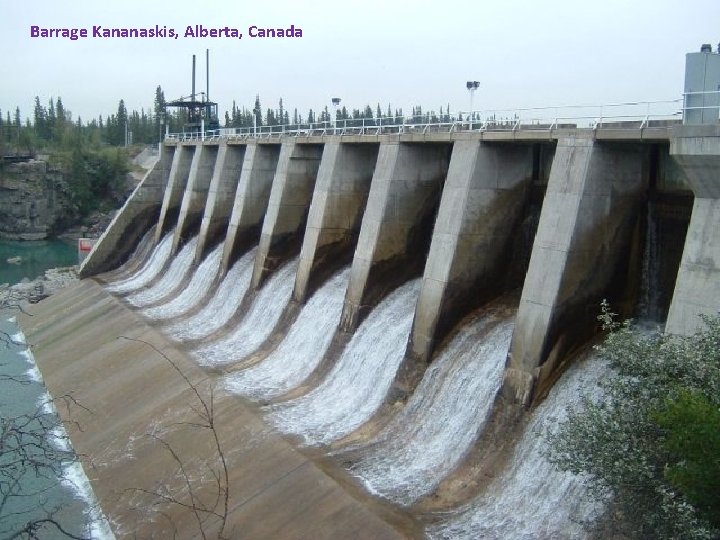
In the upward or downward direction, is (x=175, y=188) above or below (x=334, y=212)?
above

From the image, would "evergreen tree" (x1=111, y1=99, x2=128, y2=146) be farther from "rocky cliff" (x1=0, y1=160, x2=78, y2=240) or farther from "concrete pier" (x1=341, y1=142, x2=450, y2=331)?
"concrete pier" (x1=341, y1=142, x2=450, y2=331)

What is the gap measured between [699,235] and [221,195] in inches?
909

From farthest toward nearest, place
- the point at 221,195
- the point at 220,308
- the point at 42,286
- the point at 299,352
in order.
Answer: the point at 42,286
the point at 221,195
the point at 220,308
the point at 299,352

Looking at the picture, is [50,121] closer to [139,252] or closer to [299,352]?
[139,252]

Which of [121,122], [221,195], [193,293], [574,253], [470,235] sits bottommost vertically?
[193,293]

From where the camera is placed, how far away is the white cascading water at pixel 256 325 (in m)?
21.8

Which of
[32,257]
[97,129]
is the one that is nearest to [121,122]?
[97,129]

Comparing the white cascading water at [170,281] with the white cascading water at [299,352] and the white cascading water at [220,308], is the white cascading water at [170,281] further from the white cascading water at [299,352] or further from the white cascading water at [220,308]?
the white cascading water at [299,352]

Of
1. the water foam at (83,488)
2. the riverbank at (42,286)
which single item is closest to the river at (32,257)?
the riverbank at (42,286)

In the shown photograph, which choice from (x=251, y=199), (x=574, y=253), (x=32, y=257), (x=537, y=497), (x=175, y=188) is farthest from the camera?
(x=32, y=257)

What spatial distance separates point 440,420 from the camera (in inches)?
575

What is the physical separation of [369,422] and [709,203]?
7.95m

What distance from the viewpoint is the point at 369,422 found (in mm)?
15898

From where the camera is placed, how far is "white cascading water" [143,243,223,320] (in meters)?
27.4
